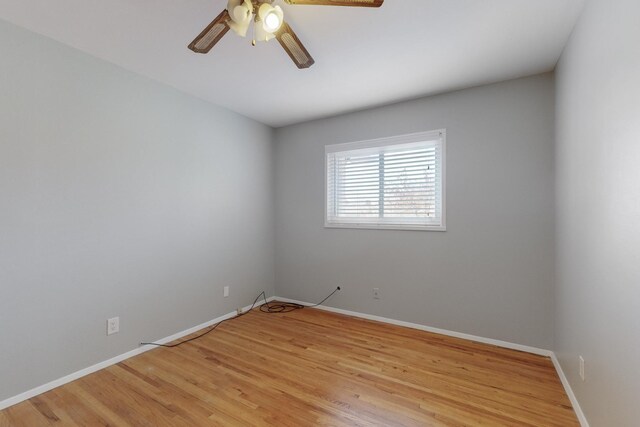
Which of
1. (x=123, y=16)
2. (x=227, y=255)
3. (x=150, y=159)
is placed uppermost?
(x=123, y=16)

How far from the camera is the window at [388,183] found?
2.97m

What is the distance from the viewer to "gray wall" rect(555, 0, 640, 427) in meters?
1.13

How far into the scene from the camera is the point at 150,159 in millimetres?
2600

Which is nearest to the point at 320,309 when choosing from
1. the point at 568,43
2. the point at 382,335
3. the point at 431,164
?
the point at 382,335

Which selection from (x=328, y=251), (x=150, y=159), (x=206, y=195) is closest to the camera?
(x=150, y=159)

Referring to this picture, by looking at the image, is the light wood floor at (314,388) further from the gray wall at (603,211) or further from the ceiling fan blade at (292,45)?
the ceiling fan blade at (292,45)

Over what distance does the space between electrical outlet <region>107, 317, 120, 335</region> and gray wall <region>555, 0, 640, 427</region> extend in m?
3.12

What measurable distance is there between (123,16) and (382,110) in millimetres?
2422

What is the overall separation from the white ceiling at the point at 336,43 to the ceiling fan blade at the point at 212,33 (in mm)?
251

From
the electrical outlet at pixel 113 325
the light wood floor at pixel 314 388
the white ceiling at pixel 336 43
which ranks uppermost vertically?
the white ceiling at pixel 336 43

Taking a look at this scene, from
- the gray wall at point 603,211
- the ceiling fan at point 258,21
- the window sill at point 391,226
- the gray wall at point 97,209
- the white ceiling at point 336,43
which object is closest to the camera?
the gray wall at point 603,211

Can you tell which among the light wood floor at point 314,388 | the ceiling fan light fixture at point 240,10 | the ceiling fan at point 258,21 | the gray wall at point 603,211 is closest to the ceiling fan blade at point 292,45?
the ceiling fan at point 258,21

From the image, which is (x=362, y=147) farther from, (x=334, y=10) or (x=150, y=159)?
(x=150, y=159)

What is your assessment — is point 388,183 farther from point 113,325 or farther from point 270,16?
point 113,325
